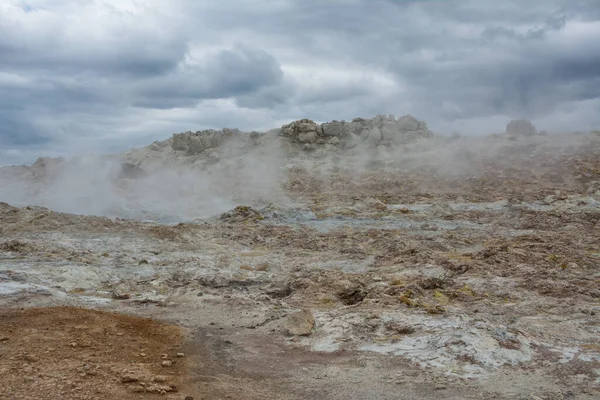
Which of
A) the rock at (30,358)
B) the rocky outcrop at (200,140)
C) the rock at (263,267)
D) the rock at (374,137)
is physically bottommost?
the rock at (263,267)

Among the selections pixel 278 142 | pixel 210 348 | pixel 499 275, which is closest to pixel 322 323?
pixel 210 348

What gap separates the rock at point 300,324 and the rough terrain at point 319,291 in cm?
2

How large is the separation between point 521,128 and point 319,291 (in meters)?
23.6

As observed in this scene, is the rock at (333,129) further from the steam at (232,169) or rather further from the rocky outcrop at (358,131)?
the steam at (232,169)

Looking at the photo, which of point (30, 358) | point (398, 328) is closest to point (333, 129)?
point (398, 328)

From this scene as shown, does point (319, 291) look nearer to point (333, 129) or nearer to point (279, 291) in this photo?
point (279, 291)

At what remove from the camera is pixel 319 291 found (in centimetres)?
870

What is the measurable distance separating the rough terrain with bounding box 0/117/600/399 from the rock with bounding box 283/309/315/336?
0.06 ft

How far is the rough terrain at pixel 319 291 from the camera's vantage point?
5.34 meters

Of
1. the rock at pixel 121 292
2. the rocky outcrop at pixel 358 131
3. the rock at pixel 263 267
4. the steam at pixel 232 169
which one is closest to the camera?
the rock at pixel 121 292

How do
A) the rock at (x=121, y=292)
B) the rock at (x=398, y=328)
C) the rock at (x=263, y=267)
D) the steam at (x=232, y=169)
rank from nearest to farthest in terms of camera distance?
the rock at (x=398, y=328) < the rock at (x=121, y=292) < the rock at (x=263, y=267) < the steam at (x=232, y=169)

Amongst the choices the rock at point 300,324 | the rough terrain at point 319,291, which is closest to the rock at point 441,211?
the rough terrain at point 319,291

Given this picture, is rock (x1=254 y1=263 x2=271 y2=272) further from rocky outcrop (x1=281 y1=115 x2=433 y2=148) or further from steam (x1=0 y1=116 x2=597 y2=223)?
rocky outcrop (x1=281 y1=115 x2=433 y2=148)

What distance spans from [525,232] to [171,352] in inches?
384
